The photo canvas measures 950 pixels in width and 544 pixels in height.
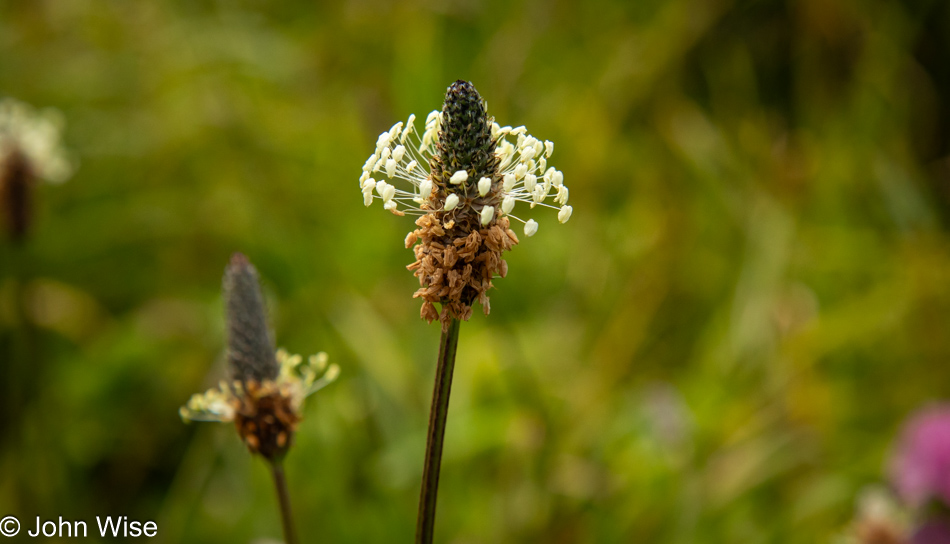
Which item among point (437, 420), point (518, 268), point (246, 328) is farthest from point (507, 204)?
point (518, 268)

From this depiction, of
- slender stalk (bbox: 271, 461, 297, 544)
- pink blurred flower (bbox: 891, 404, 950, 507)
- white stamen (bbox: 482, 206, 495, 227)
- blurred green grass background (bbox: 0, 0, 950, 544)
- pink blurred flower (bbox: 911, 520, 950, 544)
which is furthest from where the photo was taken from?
blurred green grass background (bbox: 0, 0, 950, 544)

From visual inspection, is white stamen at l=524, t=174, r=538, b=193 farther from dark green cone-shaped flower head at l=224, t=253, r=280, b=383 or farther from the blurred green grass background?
the blurred green grass background

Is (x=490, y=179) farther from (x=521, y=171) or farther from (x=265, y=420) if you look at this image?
(x=265, y=420)

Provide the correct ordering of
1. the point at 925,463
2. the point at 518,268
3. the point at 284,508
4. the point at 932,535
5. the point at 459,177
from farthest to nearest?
1. the point at 518,268
2. the point at 925,463
3. the point at 932,535
4. the point at 284,508
5. the point at 459,177

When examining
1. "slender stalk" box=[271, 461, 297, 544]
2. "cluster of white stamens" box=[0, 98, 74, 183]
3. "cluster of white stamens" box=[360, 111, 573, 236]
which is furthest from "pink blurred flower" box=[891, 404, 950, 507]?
"cluster of white stamens" box=[0, 98, 74, 183]

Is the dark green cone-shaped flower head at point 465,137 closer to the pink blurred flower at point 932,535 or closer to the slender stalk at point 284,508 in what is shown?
the slender stalk at point 284,508

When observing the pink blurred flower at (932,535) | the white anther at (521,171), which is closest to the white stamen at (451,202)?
the white anther at (521,171)

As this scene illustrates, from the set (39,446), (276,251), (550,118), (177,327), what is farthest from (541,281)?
(39,446)
